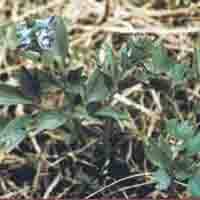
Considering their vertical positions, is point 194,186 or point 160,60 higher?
point 160,60

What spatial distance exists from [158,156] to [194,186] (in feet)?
0.22

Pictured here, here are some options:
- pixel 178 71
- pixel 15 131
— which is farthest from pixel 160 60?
pixel 15 131

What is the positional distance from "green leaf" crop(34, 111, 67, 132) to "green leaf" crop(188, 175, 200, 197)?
20cm

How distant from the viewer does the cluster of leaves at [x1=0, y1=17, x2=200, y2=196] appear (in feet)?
2.59

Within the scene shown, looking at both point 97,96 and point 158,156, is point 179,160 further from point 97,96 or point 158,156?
point 97,96

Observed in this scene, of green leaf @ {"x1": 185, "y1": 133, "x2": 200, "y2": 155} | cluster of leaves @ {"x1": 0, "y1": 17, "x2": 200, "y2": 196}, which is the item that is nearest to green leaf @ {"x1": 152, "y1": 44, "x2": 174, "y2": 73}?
cluster of leaves @ {"x1": 0, "y1": 17, "x2": 200, "y2": 196}

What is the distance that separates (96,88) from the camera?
32.4 inches

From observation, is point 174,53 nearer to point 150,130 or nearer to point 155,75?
point 150,130

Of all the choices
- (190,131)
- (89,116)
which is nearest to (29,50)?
(89,116)

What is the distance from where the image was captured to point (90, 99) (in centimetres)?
82

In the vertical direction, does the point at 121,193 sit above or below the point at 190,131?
below

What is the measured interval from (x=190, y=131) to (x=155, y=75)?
12 cm

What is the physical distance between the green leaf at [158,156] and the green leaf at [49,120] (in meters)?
0.13

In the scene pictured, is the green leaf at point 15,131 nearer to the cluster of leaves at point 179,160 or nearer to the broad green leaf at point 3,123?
the broad green leaf at point 3,123
